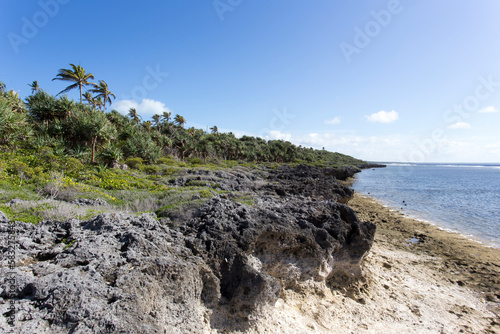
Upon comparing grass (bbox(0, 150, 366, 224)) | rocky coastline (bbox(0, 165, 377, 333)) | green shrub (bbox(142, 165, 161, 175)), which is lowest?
rocky coastline (bbox(0, 165, 377, 333))

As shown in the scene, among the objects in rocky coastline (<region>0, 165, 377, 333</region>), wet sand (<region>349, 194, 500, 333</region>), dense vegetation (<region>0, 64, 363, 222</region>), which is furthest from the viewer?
dense vegetation (<region>0, 64, 363, 222</region>)

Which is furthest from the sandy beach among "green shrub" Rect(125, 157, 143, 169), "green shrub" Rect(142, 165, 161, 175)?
"green shrub" Rect(125, 157, 143, 169)

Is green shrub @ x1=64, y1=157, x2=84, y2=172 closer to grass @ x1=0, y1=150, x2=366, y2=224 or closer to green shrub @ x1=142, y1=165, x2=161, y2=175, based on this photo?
grass @ x1=0, y1=150, x2=366, y2=224

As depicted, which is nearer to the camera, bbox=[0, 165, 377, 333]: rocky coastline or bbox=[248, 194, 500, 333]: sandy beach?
bbox=[0, 165, 377, 333]: rocky coastline

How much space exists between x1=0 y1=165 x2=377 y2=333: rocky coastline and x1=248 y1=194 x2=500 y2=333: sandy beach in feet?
1.53

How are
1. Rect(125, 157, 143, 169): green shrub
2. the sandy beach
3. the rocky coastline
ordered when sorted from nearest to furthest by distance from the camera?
the rocky coastline, the sandy beach, Rect(125, 157, 143, 169): green shrub

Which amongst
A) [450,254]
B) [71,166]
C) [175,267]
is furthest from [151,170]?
[450,254]

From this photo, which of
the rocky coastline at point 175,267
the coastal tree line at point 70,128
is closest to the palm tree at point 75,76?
the coastal tree line at point 70,128

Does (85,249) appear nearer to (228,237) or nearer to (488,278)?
(228,237)

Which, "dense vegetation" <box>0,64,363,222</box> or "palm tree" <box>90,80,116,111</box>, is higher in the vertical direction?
"palm tree" <box>90,80,116,111</box>

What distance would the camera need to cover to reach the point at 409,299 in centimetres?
884

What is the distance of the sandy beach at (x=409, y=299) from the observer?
23.0ft

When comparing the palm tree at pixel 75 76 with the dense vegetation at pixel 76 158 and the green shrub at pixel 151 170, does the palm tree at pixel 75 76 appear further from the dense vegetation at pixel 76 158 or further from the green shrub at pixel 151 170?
the green shrub at pixel 151 170

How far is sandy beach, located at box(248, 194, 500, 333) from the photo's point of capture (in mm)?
7016
